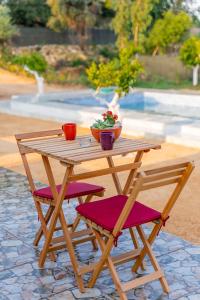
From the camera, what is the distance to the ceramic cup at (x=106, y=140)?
128 inches

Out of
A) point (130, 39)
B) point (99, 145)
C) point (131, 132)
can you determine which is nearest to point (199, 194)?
point (99, 145)

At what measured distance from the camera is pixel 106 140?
10.7 feet

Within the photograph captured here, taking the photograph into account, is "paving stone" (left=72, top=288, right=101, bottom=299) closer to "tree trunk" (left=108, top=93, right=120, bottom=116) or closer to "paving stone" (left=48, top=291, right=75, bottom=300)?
"paving stone" (left=48, top=291, right=75, bottom=300)

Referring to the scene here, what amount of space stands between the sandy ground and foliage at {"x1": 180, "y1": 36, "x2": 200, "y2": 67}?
968 cm

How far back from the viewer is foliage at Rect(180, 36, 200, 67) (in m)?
19.0

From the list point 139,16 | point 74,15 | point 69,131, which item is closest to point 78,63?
point 139,16

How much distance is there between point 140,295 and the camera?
10.3ft

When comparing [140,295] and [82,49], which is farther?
[82,49]

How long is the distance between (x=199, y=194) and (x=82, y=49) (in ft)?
75.2

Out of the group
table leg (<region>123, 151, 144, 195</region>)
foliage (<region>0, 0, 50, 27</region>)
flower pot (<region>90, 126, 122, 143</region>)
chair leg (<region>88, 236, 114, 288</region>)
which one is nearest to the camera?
chair leg (<region>88, 236, 114, 288</region>)

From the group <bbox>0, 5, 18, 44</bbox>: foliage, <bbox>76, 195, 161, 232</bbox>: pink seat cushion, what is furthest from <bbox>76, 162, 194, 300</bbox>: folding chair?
<bbox>0, 5, 18, 44</bbox>: foliage

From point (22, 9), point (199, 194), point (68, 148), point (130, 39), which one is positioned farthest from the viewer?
point (22, 9)

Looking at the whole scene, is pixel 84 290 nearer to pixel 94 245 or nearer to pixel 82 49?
pixel 94 245

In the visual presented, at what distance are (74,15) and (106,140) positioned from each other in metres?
24.6
